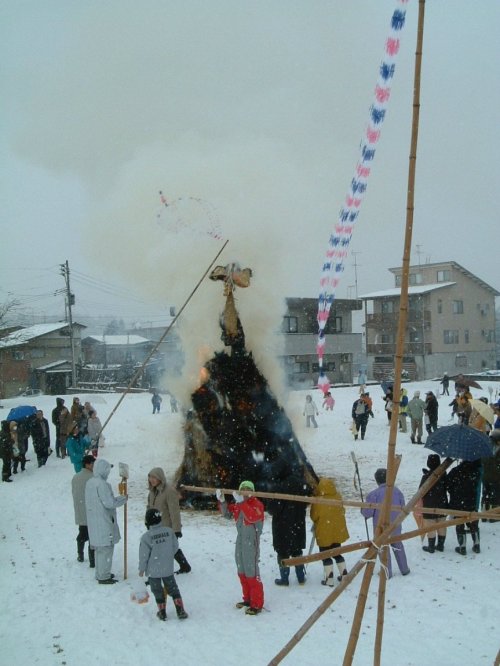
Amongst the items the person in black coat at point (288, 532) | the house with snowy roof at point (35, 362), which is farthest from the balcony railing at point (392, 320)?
the person in black coat at point (288, 532)

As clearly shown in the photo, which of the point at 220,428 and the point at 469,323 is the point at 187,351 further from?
the point at 469,323

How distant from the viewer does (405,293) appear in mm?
4188

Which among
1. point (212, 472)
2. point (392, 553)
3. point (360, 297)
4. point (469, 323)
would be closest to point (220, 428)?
point (212, 472)

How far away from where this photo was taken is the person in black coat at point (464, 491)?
895cm

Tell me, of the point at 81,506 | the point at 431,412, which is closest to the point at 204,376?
the point at 81,506

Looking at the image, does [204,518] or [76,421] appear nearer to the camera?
[204,518]

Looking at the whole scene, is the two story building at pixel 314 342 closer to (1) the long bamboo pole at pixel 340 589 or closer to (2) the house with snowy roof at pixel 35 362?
(2) the house with snowy roof at pixel 35 362

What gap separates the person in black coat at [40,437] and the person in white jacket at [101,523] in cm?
910

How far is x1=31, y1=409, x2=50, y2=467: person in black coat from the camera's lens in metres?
17.0

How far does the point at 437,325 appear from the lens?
46.6 metres

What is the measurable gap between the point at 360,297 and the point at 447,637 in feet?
139

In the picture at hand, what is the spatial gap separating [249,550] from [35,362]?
43632mm

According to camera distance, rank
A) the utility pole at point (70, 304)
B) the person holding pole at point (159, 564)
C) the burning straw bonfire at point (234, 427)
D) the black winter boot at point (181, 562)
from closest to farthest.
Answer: the person holding pole at point (159, 564) → the black winter boot at point (181, 562) → the burning straw bonfire at point (234, 427) → the utility pole at point (70, 304)

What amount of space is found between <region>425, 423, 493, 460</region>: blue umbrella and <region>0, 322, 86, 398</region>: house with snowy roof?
122ft
